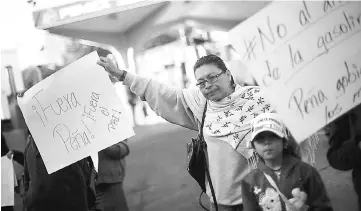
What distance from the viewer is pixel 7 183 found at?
1.66 metres

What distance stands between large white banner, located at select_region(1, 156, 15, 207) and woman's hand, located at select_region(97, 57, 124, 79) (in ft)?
2.20

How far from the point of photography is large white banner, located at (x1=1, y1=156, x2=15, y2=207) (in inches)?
65.5

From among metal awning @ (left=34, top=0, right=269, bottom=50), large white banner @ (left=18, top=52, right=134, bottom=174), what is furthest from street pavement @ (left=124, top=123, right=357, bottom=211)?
metal awning @ (left=34, top=0, right=269, bottom=50)

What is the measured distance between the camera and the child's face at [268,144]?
105 centimetres

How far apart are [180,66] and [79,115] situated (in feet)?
1.31

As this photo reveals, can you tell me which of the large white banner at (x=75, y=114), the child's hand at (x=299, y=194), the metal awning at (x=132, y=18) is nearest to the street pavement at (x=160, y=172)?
the large white banner at (x=75, y=114)

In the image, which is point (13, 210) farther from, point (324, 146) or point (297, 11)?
point (297, 11)

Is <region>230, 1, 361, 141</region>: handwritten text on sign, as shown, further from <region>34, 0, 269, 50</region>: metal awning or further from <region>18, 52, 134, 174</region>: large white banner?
<region>18, 52, 134, 174</region>: large white banner

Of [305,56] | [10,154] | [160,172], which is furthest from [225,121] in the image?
[10,154]

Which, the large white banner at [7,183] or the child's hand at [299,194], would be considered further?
the large white banner at [7,183]

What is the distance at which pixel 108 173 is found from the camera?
154cm

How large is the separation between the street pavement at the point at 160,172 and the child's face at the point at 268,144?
14.2 inches

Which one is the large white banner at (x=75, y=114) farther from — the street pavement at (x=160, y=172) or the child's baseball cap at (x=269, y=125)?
the child's baseball cap at (x=269, y=125)

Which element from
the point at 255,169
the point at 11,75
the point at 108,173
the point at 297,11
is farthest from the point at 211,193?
the point at 11,75
